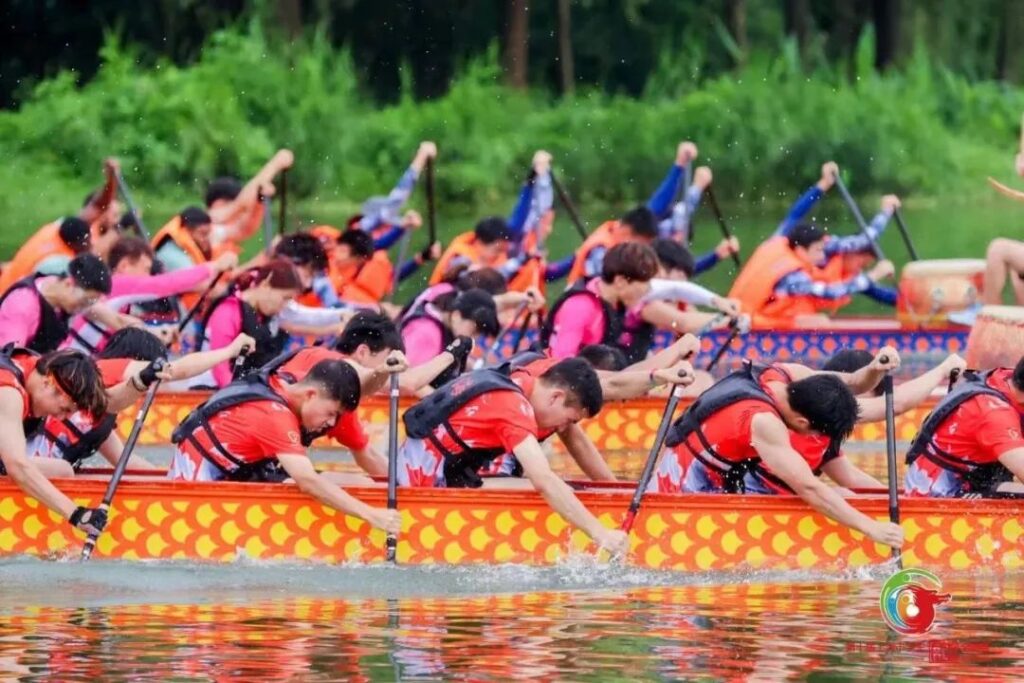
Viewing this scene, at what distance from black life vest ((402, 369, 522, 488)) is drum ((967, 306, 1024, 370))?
2508 mm

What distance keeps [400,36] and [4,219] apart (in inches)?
422

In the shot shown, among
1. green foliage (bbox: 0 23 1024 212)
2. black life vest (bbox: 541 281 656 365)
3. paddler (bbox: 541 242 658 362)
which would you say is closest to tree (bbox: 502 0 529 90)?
green foliage (bbox: 0 23 1024 212)

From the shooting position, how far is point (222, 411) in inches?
463

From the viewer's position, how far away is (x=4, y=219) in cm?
3300

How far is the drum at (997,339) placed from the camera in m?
12.9

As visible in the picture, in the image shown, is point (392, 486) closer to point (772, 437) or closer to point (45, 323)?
point (772, 437)

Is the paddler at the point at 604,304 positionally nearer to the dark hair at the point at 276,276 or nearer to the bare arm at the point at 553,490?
the dark hair at the point at 276,276

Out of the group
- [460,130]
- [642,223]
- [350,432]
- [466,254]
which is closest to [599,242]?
[642,223]

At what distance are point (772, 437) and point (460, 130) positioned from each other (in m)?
25.5

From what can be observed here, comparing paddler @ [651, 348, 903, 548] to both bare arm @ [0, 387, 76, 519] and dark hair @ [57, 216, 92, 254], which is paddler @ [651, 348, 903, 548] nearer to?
bare arm @ [0, 387, 76, 519]

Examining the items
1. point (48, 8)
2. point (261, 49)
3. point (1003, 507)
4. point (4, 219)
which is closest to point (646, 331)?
point (1003, 507)

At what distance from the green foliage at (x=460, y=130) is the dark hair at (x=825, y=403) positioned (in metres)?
23.7

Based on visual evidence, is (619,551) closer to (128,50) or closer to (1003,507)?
(1003,507)

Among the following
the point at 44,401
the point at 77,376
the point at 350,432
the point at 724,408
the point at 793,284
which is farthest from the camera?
the point at 793,284
